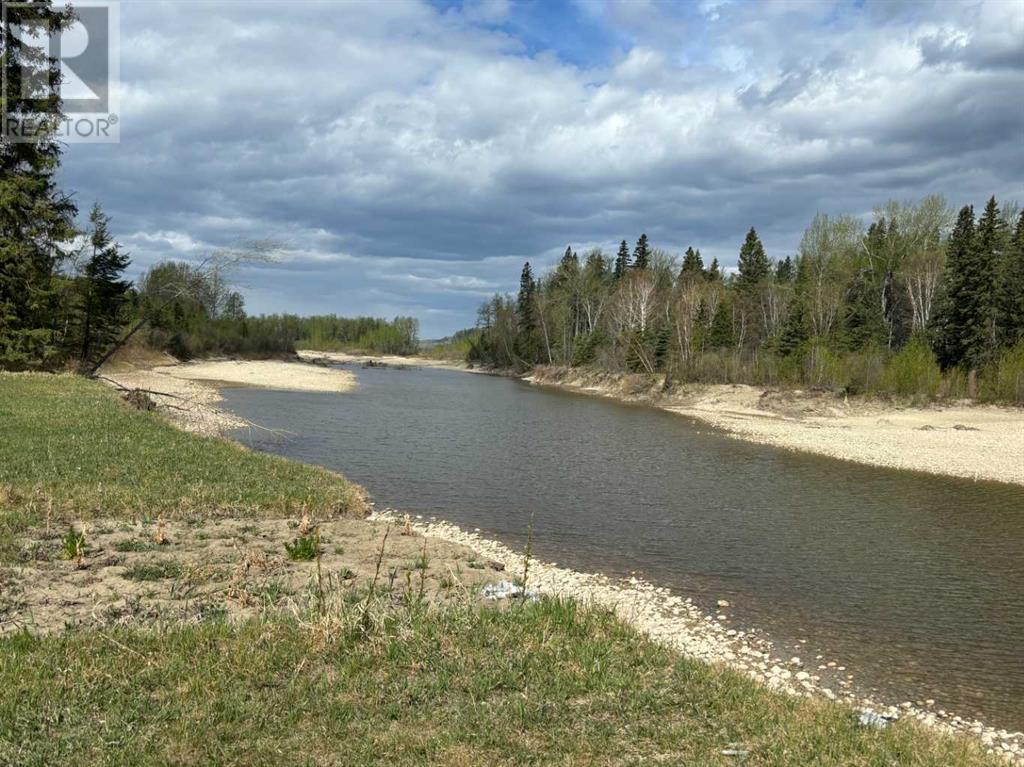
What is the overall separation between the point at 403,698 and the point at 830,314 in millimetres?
68623

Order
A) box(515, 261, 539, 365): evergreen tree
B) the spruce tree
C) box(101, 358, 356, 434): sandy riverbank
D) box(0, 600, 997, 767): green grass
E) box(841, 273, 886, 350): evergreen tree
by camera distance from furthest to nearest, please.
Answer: box(515, 261, 539, 365): evergreen tree < box(841, 273, 886, 350): evergreen tree < the spruce tree < box(101, 358, 356, 434): sandy riverbank < box(0, 600, 997, 767): green grass

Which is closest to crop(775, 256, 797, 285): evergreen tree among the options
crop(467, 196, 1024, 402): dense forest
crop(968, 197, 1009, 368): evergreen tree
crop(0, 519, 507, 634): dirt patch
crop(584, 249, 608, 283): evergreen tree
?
crop(467, 196, 1024, 402): dense forest

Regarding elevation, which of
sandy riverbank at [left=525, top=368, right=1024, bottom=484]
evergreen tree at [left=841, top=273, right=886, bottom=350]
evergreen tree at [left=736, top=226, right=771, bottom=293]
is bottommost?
sandy riverbank at [left=525, top=368, right=1024, bottom=484]

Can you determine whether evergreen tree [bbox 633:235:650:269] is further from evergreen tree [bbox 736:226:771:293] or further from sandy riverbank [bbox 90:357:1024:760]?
sandy riverbank [bbox 90:357:1024:760]

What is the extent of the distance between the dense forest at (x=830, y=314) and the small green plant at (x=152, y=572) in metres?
54.4

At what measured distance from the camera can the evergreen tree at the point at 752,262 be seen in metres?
90.6

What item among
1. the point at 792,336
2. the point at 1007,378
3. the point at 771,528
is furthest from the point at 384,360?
the point at 771,528

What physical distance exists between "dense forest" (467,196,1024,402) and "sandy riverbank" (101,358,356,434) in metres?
35.2

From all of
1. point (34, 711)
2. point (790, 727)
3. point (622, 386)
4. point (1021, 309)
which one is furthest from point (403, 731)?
point (622, 386)

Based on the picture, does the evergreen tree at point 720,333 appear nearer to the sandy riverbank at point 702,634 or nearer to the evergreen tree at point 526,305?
the evergreen tree at point 526,305

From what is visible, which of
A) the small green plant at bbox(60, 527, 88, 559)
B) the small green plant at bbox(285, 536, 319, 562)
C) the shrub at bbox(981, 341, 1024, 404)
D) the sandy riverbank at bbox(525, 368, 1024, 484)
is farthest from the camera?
the shrub at bbox(981, 341, 1024, 404)

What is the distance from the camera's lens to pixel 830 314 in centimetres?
6631

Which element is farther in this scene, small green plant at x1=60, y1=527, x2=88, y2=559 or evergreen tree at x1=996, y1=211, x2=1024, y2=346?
evergreen tree at x1=996, y1=211, x2=1024, y2=346

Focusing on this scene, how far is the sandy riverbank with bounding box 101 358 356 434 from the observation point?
30.9 m
